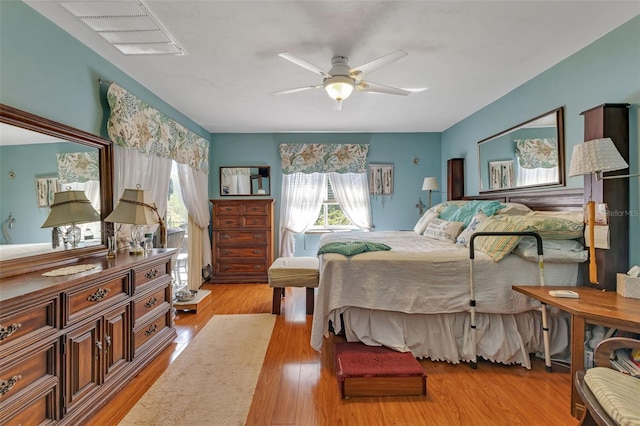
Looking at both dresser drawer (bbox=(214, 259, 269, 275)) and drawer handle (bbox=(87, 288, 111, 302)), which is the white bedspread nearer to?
drawer handle (bbox=(87, 288, 111, 302))

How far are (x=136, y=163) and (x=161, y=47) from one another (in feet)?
3.63

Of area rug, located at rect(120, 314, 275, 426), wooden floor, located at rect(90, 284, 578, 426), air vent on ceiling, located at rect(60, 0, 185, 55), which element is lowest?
wooden floor, located at rect(90, 284, 578, 426)

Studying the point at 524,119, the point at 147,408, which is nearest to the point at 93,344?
the point at 147,408

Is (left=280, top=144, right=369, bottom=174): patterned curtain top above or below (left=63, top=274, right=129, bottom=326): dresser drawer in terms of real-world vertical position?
above

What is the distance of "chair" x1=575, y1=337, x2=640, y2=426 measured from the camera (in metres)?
1.07

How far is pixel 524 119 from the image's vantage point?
305 cm

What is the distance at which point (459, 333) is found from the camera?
229 centimetres

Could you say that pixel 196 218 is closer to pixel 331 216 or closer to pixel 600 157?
pixel 331 216

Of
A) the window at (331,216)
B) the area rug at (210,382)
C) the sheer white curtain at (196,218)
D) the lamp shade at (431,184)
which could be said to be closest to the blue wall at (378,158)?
the window at (331,216)

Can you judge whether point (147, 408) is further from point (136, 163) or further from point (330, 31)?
point (330, 31)

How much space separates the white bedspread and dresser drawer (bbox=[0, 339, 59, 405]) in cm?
154

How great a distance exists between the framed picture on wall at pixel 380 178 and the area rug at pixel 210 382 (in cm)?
313

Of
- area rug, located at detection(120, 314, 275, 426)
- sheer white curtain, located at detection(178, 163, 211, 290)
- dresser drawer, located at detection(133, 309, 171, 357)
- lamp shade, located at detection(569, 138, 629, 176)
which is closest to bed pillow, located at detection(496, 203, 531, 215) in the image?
lamp shade, located at detection(569, 138, 629, 176)

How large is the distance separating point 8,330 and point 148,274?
3.38 feet
